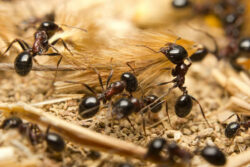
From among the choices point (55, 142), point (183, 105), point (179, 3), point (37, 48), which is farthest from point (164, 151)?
point (179, 3)

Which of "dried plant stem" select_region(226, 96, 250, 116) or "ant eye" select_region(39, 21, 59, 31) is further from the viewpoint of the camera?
"ant eye" select_region(39, 21, 59, 31)

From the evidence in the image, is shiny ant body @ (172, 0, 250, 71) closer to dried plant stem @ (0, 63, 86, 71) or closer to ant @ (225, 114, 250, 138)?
ant @ (225, 114, 250, 138)

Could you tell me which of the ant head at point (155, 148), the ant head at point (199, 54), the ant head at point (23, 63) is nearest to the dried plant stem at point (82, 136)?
the ant head at point (155, 148)

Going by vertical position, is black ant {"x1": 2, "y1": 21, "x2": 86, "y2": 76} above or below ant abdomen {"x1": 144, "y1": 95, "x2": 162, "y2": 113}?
above

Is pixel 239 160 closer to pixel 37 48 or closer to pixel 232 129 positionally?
pixel 232 129

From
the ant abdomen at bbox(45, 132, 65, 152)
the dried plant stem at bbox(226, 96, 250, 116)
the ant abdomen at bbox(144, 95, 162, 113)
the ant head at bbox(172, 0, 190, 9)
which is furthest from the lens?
the ant head at bbox(172, 0, 190, 9)

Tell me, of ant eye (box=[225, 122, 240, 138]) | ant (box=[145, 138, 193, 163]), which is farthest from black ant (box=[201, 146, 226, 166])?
ant eye (box=[225, 122, 240, 138])

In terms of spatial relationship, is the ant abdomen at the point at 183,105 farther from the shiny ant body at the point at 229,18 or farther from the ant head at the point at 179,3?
the ant head at the point at 179,3
